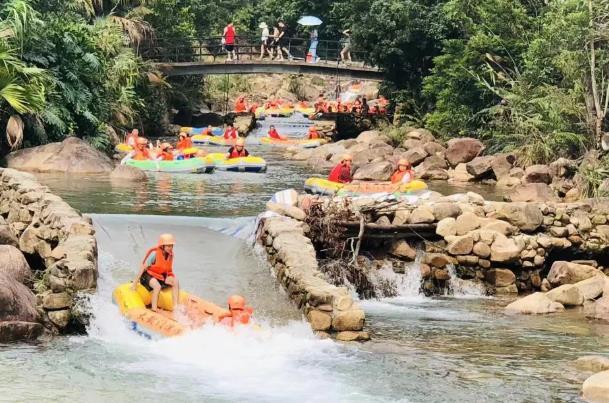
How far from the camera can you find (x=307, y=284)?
39.4 ft

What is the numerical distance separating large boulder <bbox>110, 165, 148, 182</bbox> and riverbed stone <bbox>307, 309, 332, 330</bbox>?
42.3 feet

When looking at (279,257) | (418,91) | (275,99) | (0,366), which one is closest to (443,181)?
(418,91)

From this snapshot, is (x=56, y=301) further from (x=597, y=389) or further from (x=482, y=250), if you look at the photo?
(x=482, y=250)

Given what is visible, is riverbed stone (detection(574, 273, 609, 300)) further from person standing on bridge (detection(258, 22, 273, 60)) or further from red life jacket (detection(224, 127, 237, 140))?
person standing on bridge (detection(258, 22, 273, 60))

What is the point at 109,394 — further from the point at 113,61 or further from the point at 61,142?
the point at 113,61

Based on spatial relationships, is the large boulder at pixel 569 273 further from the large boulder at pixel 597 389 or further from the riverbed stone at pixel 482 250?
the large boulder at pixel 597 389

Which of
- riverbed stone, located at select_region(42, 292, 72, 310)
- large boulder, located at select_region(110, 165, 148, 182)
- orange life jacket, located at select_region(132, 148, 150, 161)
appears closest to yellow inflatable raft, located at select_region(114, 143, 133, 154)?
orange life jacket, located at select_region(132, 148, 150, 161)

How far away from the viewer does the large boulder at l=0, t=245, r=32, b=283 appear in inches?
466

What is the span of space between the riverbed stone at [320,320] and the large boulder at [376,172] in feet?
41.3

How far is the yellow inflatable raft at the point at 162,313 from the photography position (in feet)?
35.3

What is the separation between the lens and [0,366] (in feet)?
31.4

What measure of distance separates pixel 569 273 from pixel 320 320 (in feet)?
18.2

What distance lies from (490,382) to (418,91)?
2543 cm

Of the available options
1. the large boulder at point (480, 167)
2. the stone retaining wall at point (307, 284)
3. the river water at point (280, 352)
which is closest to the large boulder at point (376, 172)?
the large boulder at point (480, 167)
